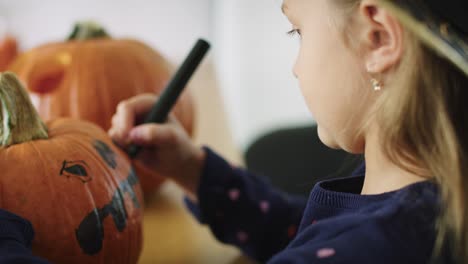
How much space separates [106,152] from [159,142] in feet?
0.51

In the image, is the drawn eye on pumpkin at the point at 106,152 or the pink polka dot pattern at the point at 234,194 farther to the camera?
the pink polka dot pattern at the point at 234,194

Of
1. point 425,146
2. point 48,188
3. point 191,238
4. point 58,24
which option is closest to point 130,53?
point 191,238

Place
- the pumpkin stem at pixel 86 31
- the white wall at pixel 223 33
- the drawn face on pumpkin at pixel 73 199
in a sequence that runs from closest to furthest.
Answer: the drawn face on pumpkin at pixel 73 199 → the pumpkin stem at pixel 86 31 → the white wall at pixel 223 33

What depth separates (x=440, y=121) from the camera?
0.49 metres

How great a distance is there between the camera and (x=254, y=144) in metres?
1.34

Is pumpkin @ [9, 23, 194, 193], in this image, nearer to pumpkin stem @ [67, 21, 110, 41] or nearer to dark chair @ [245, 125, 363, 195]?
pumpkin stem @ [67, 21, 110, 41]

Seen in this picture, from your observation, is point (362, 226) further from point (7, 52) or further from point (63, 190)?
point (7, 52)

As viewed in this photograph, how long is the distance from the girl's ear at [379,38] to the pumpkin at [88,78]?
486 millimetres

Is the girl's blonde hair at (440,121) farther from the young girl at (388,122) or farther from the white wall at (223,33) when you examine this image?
the white wall at (223,33)

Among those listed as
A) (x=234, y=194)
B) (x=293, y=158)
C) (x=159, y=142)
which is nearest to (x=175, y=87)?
(x=159, y=142)

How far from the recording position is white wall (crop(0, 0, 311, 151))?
2162 mm

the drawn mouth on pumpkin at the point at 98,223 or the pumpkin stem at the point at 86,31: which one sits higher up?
the pumpkin stem at the point at 86,31

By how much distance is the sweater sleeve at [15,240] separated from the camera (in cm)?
50

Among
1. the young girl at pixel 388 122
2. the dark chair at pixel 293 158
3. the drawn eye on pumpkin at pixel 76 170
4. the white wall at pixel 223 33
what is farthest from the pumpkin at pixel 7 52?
the white wall at pixel 223 33
